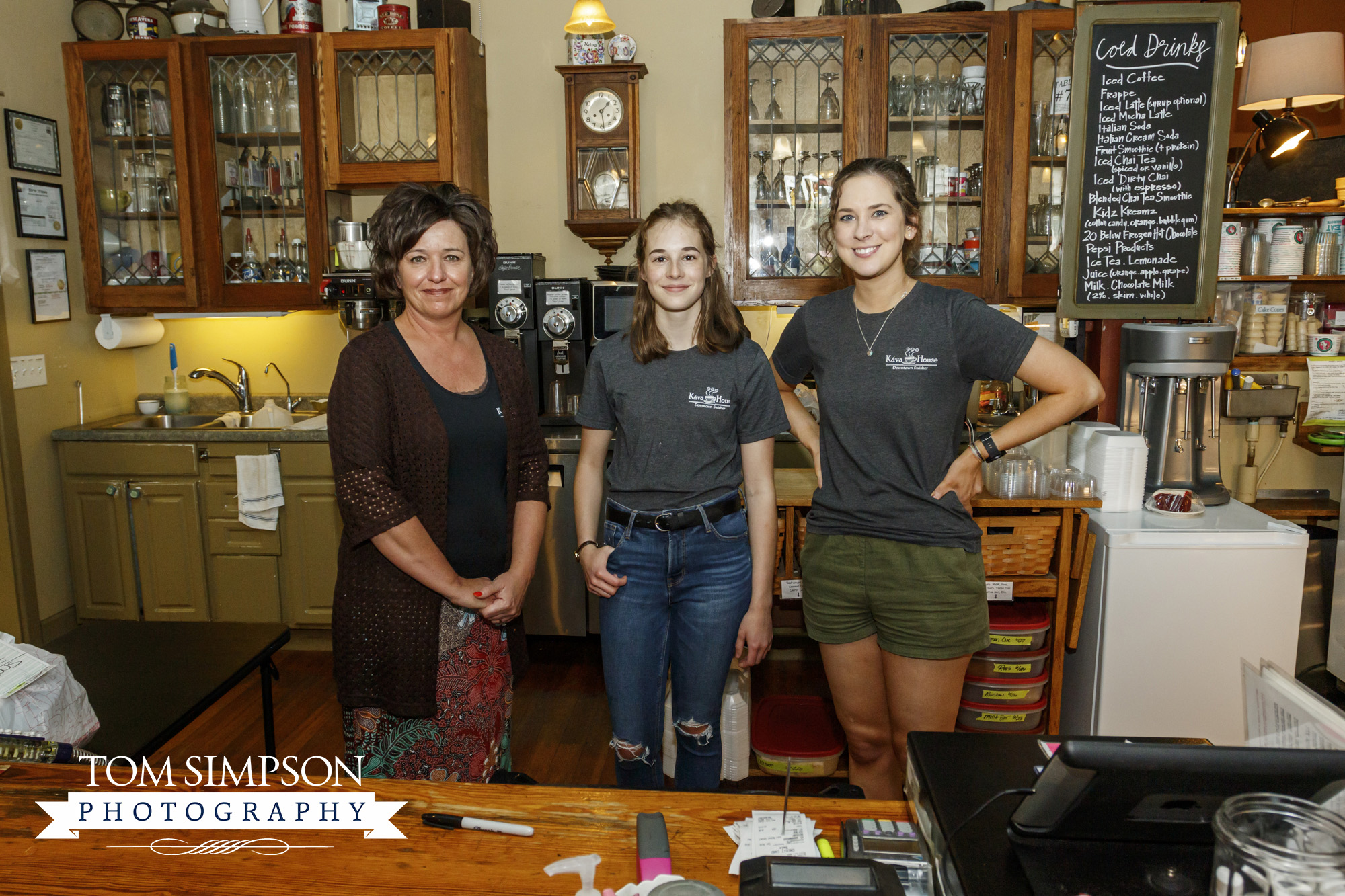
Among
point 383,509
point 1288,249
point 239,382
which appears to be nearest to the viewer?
point 383,509

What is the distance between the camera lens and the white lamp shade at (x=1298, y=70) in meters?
2.98

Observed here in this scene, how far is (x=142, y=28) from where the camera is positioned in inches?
145

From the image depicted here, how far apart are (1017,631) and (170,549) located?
10.5 ft

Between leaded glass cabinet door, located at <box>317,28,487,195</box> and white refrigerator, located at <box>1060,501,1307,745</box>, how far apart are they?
2862mm

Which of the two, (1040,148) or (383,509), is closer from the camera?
(383,509)

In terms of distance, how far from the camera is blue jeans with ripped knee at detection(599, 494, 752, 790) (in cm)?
177

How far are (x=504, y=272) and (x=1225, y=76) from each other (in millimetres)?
2566

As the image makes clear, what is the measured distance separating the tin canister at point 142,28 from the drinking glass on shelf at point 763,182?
8.34 ft

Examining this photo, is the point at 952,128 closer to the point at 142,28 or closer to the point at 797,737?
the point at 797,737

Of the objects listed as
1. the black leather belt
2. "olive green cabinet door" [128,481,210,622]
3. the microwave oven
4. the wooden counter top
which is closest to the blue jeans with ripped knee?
the black leather belt

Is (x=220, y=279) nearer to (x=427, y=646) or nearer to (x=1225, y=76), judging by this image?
(x=427, y=646)

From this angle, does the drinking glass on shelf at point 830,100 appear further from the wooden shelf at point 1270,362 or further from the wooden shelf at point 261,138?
the wooden shelf at point 261,138

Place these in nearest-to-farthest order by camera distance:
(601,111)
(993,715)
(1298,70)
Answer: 1. (993,715)
2. (1298,70)
3. (601,111)

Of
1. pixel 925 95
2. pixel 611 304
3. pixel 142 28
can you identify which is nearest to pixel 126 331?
pixel 142 28
